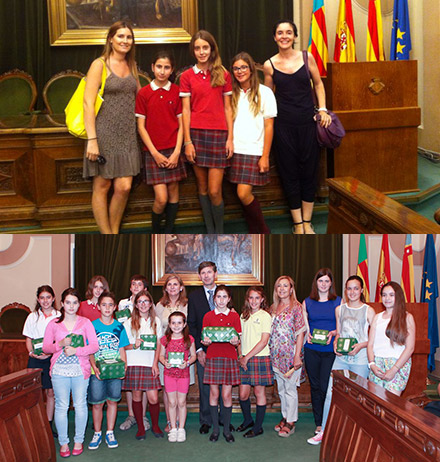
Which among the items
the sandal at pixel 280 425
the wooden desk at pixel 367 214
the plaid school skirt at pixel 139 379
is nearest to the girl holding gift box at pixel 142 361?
the plaid school skirt at pixel 139 379

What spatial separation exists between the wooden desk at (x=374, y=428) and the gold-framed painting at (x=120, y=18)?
191 inches

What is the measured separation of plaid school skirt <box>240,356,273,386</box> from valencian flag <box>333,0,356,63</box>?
3.56 meters

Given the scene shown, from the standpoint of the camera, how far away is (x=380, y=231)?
3773mm

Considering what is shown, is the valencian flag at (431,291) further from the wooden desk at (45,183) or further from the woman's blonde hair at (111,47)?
the woman's blonde hair at (111,47)

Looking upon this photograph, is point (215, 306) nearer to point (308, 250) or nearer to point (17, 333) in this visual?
point (308, 250)

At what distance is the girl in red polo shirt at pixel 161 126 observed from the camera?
179 inches

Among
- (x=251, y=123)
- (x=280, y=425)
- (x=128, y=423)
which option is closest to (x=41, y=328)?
(x=128, y=423)

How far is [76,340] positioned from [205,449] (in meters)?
1.17

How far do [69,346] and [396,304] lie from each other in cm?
221

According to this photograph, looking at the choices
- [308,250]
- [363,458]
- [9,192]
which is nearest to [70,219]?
[9,192]

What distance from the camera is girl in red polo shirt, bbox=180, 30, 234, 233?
14.8 feet

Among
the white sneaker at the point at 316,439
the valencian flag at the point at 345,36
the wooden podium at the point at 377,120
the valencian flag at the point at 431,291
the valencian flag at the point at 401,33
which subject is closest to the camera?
the white sneaker at the point at 316,439

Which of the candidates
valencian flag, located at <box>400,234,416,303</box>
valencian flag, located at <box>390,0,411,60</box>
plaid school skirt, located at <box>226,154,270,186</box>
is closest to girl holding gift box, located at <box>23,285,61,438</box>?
plaid school skirt, located at <box>226,154,270,186</box>

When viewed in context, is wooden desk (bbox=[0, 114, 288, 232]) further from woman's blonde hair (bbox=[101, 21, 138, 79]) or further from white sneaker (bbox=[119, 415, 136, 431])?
white sneaker (bbox=[119, 415, 136, 431])
